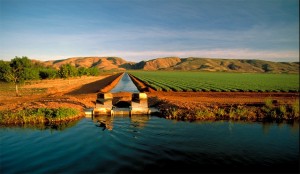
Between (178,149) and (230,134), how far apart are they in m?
5.37

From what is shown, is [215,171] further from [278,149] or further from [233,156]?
[278,149]

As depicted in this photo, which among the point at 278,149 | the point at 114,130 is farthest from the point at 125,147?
the point at 278,149

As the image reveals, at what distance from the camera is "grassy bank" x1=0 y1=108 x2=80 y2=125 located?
1994 cm

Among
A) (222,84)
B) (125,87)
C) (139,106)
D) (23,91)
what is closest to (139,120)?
(139,106)

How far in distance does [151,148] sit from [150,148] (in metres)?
0.06

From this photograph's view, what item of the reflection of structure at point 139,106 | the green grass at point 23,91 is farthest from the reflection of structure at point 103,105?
the green grass at point 23,91

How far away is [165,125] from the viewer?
1959 cm

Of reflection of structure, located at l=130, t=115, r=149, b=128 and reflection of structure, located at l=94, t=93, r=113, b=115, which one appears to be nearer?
reflection of structure, located at l=130, t=115, r=149, b=128

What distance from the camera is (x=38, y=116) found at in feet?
67.3

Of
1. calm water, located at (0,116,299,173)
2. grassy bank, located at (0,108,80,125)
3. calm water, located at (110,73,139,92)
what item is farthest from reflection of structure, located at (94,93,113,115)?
calm water, located at (110,73,139,92)

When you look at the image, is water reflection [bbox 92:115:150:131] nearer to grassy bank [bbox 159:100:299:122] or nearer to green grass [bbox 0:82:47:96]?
grassy bank [bbox 159:100:299:122]

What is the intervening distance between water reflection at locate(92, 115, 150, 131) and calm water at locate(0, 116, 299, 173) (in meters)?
0.17

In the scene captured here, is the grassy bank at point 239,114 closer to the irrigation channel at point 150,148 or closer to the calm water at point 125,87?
the irrigation channel at point 150,148

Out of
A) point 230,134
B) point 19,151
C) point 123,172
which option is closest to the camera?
point 123,172
